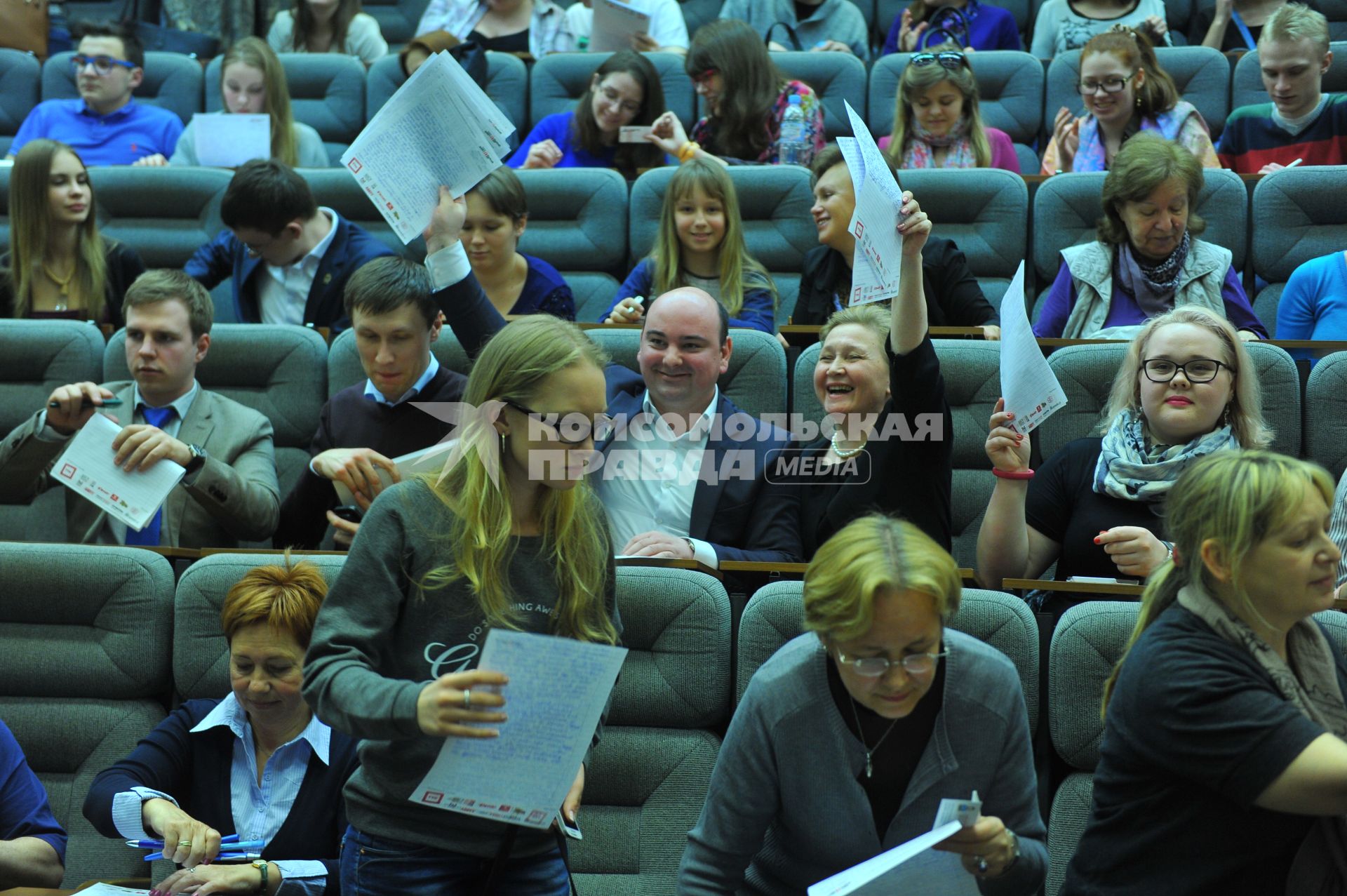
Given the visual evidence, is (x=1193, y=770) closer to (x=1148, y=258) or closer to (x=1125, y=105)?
(x=1148, y=258)

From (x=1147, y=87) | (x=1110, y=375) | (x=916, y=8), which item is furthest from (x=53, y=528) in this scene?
(x=916, y=8)

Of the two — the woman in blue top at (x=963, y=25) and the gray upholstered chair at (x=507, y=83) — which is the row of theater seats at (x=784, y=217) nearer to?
the gray upholstered chair at (x=507, y=83)

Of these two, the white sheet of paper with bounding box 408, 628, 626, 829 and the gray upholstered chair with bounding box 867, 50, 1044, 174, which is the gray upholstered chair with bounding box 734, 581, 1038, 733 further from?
the gray upholstered chair with bounding box 867, 50, 1044, 174

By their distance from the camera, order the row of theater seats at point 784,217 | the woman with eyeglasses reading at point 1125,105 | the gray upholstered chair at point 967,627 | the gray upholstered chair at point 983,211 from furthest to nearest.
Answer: the woman with eyeglasses reading at point 1125,105 → the gray upholstered chair at point 983,211 → the row of theater seats at point 784,217 → the gray upholstered chair at point 967,627

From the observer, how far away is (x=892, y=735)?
1.77 m

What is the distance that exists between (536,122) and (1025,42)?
8.09 ft

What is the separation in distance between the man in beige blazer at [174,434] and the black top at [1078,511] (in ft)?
5.52

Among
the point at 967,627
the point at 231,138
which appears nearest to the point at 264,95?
the point at 231,138

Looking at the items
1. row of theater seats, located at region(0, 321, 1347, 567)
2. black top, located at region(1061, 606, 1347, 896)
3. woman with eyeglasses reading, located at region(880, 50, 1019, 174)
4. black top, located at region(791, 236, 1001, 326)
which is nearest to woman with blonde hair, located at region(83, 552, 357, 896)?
black top, located at region(1061, 606, 1347, 896)

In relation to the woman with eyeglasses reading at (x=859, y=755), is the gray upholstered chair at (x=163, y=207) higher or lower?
higher

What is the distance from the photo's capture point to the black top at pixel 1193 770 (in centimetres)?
153

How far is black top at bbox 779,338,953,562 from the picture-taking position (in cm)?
236

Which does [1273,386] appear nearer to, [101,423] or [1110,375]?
[1110,375]

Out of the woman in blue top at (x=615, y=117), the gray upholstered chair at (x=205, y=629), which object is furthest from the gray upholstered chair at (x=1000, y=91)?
the gray upholstered chair at (x=205, y=629)
